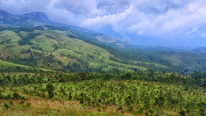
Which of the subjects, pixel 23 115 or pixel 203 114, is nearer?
pixel 23 115

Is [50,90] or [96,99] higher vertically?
[50,90]

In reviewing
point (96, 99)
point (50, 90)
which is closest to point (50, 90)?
point (50, 90)

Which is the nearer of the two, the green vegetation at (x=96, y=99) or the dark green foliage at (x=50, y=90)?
the green vegetation at (x=96, y=99)

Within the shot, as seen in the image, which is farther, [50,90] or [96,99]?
[96,99]

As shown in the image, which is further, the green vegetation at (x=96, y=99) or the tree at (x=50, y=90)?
the tree at (x=50, y=90)

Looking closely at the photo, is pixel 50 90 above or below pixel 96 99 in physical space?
above

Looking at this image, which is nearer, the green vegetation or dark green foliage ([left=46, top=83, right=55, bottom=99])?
the green vegetation

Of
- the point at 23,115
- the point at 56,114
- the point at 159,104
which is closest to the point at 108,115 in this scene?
the point at 56,114

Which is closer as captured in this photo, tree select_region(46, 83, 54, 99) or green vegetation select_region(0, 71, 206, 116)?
green vegetation select_region(0, 71, 206, 116)

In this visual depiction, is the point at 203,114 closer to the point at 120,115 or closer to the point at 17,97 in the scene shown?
the point at 120,115

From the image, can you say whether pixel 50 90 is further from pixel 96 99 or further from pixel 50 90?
pixel 96 99

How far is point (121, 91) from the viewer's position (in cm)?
7850

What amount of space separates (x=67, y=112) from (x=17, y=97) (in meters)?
17.0

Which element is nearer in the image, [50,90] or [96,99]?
[50,90]
